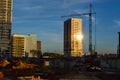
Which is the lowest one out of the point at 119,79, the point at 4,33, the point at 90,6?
the point at 119,79

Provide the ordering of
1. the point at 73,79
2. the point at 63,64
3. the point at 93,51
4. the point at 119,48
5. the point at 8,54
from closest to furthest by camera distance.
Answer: the point at 73,79 → the point at 63,64 → the point at 119,48 → the point at 93,51 → the point at 8,54

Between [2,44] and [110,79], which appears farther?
[2,44]

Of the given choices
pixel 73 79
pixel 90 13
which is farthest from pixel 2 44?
pixel 73 79

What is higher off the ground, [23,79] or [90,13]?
[90,13]

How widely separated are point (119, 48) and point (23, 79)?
238 feet

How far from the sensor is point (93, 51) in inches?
6614

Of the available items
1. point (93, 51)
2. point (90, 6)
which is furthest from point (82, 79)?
point (90, 6)

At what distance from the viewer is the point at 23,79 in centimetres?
4181

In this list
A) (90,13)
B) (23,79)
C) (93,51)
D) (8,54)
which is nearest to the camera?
(23,79)

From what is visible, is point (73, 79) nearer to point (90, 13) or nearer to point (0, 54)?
point (90, 13)

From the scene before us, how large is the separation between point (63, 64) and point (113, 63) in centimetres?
1545

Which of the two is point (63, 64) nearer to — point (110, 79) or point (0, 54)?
point (110, 79)

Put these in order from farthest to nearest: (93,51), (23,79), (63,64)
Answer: (93,51)
(63,64)
(23,79)

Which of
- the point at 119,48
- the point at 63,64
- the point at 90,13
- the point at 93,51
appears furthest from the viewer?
the point at 90,13
